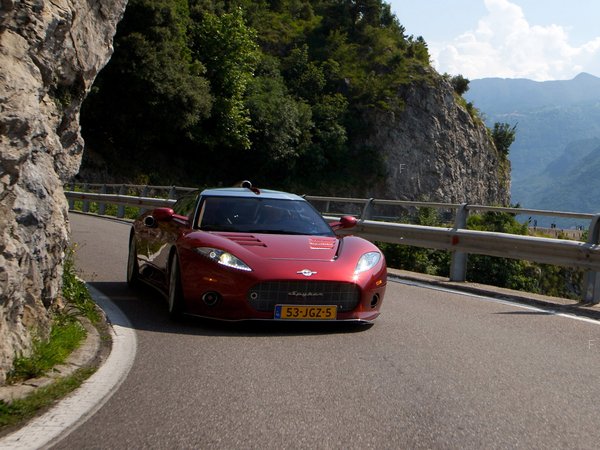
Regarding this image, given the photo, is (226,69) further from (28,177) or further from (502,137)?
(28,177)

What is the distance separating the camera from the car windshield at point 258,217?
7969mm

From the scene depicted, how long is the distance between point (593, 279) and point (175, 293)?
532cm

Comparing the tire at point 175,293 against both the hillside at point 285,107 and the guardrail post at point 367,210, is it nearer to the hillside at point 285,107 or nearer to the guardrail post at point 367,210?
the guardrail post at point 367,210

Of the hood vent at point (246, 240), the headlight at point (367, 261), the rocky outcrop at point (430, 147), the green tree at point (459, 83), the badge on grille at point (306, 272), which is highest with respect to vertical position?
the green tree at point (459, 83)

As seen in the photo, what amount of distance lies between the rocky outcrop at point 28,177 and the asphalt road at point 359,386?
0.82m

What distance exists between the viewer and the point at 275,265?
7.02m

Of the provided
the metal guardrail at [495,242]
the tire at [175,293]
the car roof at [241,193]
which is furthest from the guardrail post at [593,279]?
the tire at [175,293]

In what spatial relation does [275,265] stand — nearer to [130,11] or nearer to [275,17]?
[130,11]

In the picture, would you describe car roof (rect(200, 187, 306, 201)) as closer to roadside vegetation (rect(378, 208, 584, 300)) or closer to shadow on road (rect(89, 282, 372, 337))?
shadow on road (rect(89, 282, 372, 337))

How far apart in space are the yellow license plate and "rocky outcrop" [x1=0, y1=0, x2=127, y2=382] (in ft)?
6.04

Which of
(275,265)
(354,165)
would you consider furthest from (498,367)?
(354,165)

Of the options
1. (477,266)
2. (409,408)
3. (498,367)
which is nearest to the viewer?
(409,408)

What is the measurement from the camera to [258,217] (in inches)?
321

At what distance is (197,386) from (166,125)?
4711 centimetres
